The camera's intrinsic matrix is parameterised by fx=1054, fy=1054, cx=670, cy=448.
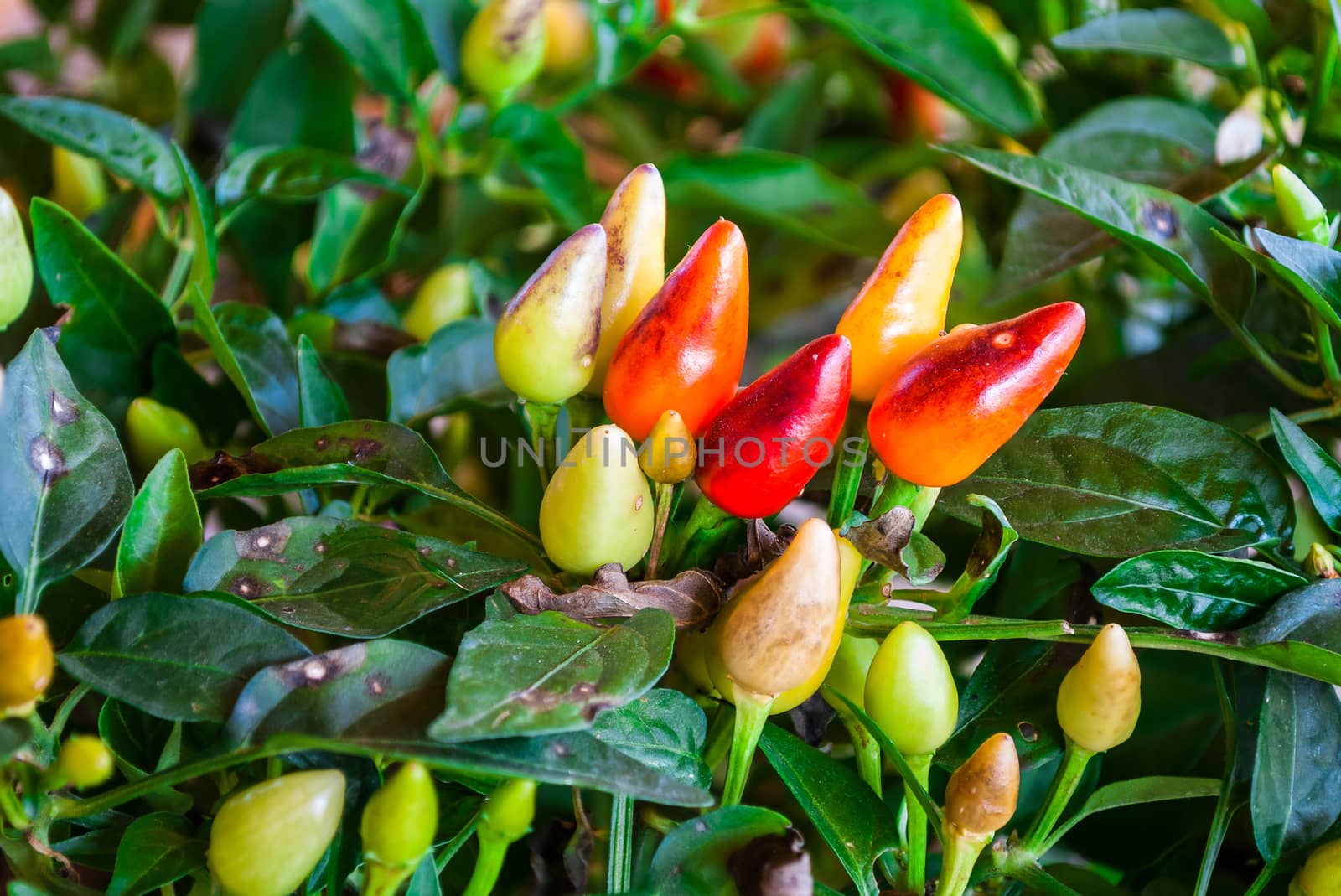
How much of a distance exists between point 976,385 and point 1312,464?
0.19 m

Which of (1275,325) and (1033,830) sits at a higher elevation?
(1275,325)

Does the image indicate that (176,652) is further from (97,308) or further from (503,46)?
(503,46)

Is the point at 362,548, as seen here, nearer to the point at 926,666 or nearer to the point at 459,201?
the point at 926,666

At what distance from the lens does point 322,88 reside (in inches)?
30.1

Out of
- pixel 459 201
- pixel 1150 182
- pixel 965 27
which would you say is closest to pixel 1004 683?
pixel 1150 182

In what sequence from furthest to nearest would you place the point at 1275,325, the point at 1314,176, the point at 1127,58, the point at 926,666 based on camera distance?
the point at 1127,58 → the point at 1314,176 → the point at 1275,325 → the point at 926,666

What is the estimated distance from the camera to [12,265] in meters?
0.45

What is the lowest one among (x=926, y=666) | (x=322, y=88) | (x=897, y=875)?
(x=897, y=875)

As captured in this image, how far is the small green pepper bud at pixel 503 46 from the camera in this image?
26.4 inches

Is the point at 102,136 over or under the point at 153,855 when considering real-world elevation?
over

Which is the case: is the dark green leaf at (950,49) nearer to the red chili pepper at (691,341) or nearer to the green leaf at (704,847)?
the red chili pepper at (691,341)

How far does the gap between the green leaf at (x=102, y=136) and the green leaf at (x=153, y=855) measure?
0.39 m

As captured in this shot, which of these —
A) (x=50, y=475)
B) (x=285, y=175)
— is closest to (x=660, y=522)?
(x=50, y=475)

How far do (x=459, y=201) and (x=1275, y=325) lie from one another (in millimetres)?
601
